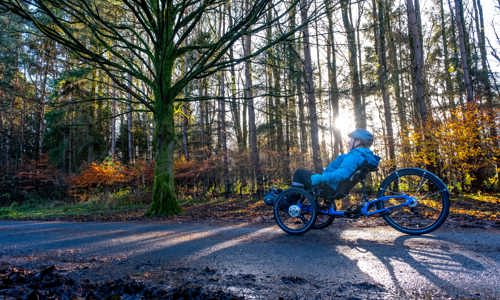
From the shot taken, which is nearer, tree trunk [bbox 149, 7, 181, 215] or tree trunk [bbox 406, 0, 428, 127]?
tree trunk [bbox 149, 7, 181, 215]

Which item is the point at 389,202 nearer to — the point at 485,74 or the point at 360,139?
the point at 360,139

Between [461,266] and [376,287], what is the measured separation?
3.14ft

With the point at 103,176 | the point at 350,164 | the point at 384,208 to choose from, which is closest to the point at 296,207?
the point at 350,164

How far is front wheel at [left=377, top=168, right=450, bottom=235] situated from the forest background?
2472mm

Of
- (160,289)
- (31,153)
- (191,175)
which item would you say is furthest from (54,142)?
(160,289)

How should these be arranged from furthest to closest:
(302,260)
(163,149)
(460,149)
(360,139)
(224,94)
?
(224,94)
(460,149)
(163,149)
(360,139)
(302,260)

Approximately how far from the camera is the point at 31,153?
22766mm

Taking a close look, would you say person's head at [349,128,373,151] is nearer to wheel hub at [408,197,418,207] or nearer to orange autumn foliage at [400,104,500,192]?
wheel hub at [408,197,418,207]

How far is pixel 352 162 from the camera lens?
12.4ft

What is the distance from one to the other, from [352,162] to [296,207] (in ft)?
3.24

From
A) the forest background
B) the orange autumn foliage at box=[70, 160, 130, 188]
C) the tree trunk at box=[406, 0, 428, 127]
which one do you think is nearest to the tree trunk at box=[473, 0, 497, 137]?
the forest background

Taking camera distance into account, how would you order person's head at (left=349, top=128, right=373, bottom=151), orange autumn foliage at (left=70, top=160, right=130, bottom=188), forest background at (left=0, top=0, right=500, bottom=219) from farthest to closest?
orange autumn foliage at (left=70, top=160, right=130, bottom=188), forest background at (left=0, top=0, right=500, bottom=219), person's head at (left=349, top=128, right=373, bottom=151)

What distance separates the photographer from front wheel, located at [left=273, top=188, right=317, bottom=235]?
3.91 m

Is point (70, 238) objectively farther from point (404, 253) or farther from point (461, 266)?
point (461, 266)
